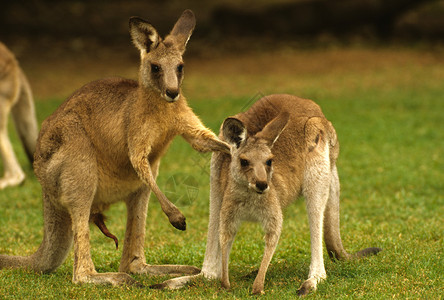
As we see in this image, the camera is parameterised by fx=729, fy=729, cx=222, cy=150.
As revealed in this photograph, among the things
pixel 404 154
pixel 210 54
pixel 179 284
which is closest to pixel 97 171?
pixel 179 284

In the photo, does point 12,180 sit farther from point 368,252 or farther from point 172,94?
point 368,252

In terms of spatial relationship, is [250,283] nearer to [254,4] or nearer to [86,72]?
[86,72]

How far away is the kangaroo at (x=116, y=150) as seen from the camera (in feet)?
15.5

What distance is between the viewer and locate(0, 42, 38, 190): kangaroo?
8.18 m

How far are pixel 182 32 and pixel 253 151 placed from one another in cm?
107

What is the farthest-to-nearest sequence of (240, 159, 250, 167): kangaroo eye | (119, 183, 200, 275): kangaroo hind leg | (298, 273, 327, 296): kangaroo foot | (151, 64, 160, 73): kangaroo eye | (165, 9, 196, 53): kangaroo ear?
(119, 183, 200, 275): kangaroo hind leg
(165, 9, 196, 53): kangaroo ear
(151, 64, 160, 73): kangaroo eye
(298, 273, 327, 296): kangaroo foot
(240, 159, 250, 167): kangaroo eye

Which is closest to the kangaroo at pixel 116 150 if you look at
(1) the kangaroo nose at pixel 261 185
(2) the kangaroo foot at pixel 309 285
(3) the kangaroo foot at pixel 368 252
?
(1) the kangaroo nose at pixel 261 185

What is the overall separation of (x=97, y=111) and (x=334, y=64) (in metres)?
10.0

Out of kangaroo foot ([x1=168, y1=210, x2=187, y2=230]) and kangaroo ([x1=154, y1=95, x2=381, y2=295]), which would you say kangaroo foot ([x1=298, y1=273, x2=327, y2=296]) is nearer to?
kangaroo ([x1=154, y1=95, x2=381, y2=295])

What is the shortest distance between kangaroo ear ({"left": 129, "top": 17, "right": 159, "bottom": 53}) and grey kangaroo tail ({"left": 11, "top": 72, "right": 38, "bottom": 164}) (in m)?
3.75

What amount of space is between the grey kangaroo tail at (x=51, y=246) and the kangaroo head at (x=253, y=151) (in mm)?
1358

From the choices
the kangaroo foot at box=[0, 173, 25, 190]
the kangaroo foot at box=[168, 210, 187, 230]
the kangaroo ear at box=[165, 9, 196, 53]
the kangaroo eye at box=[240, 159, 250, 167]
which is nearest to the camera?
the kangaroo eye at box=[240, 159, 250, 167]

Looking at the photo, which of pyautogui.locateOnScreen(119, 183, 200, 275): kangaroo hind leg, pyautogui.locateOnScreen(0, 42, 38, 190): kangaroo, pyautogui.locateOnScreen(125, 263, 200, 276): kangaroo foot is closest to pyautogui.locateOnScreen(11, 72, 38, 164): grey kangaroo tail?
pyautogui.locateOnScreen(0, 42, 38, 190): kangaroo

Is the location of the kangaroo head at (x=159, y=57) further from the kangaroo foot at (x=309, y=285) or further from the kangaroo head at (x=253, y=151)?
the kangaroo foot at (x=309, y=285)
